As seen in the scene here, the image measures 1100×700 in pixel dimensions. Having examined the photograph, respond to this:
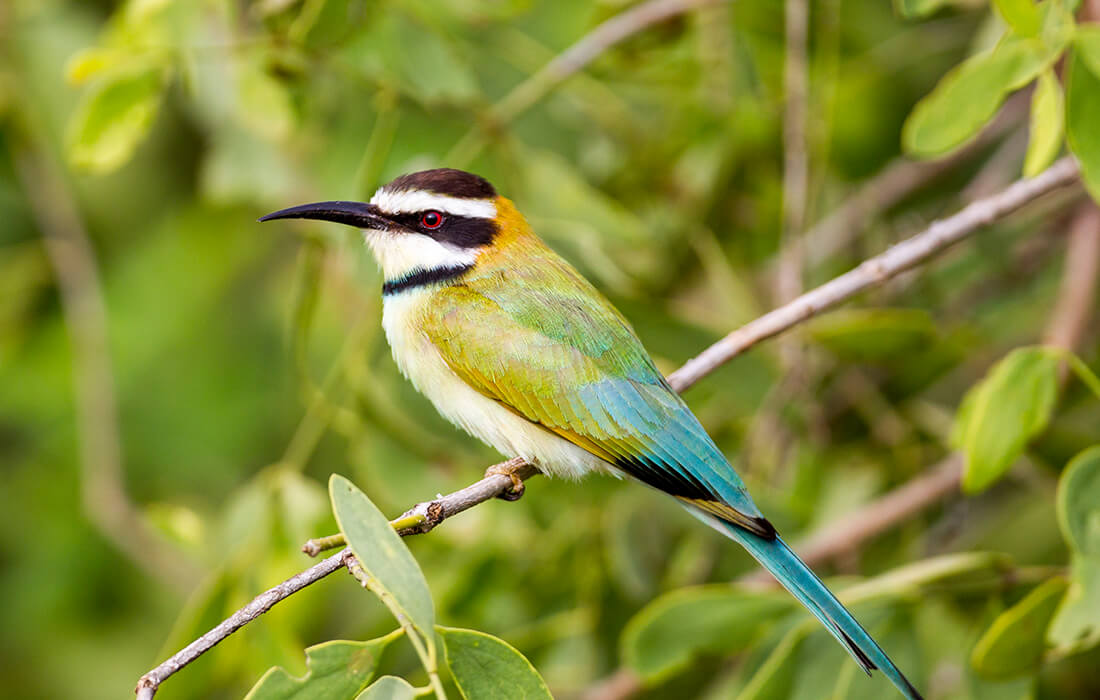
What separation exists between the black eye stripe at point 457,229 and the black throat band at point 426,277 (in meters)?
0.06

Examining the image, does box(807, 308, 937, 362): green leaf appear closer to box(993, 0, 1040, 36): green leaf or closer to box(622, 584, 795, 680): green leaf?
box(622, 584, 795, 680): green leaf

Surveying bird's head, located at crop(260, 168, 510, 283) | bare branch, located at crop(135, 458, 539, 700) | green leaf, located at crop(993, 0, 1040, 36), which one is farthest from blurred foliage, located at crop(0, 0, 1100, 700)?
bare branch, located at crop(135, 458, 539, 700)

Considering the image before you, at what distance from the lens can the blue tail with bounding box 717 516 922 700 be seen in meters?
2.01

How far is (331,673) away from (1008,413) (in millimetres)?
1261

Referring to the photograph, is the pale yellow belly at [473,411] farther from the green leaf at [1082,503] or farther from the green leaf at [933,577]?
the green leaf at [1082,503]

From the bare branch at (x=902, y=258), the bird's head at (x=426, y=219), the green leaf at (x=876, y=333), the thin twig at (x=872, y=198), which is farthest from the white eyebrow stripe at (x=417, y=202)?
the thin twig at (x=872, y=198)

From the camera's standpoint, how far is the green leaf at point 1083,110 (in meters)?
1.96

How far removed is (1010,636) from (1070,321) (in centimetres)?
92

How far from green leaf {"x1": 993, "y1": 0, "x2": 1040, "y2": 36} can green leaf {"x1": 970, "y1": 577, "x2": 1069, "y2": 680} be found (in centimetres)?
92

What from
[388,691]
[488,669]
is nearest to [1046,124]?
[488,669]

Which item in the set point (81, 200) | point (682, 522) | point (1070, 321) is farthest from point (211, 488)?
point (1070, 321)

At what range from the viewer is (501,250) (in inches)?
103

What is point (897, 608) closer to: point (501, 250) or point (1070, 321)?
point (1070, 321)

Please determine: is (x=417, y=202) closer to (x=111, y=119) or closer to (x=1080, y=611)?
(x=111, y=119)
